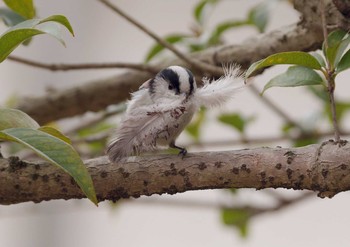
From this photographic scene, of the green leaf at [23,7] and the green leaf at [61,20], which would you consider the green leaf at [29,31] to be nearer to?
the green leaf at [61,20]

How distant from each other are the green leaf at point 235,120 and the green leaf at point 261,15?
0.24 meters

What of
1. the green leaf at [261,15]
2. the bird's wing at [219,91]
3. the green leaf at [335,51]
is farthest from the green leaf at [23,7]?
the green leaf at [261,15]

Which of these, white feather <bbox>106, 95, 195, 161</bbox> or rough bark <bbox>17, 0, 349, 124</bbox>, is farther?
rough bark <bbox>17, 0, 349, 124</bbox>

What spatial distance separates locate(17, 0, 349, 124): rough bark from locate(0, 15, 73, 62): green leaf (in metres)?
0.35

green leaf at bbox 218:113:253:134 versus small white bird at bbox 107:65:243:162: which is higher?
green leaf at bbox 218:113:253:134

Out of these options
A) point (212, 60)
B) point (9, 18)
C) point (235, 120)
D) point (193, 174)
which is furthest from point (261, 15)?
point (193, 174)

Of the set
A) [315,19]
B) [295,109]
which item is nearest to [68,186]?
[315,19]

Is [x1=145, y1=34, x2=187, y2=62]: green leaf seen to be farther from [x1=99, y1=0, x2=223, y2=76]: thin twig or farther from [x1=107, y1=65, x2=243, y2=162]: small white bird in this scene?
[x1=107, y1=65, x2=243, y2=162]: small white bird

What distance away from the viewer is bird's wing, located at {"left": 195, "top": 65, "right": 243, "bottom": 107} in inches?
31.4

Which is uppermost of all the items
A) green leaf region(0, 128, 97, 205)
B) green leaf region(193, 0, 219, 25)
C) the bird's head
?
green leaf region(193, 0, 219, 25)

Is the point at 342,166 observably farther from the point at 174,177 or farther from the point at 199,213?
the point at 199,213

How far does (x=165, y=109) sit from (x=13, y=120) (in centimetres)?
17

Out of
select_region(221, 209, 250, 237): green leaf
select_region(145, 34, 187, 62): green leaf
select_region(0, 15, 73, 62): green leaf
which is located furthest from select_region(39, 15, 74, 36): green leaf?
select_region(221, 209, 250, 237): green leaf

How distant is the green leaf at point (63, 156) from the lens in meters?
0.62
